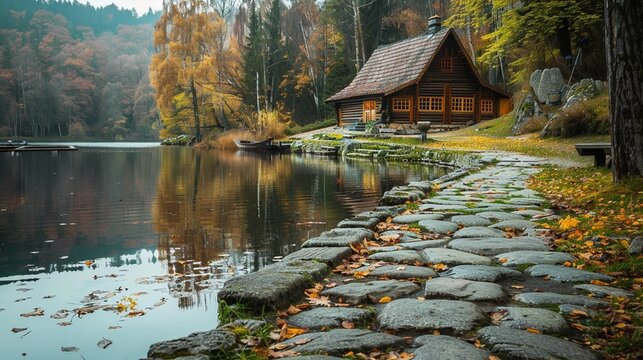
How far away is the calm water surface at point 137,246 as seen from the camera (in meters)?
3.84

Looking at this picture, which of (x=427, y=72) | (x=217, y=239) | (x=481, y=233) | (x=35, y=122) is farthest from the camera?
(x=35, y=122)

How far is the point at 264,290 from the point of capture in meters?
2.98

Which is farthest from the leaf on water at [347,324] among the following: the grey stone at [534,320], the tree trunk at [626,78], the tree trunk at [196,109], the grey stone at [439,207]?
the tree trunk at [196,109]

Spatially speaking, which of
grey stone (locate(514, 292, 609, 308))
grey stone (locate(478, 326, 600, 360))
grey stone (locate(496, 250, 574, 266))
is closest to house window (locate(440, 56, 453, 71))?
grey stone (locate(496, 250, 574, 266))

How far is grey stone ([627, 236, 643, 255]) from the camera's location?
148 inches

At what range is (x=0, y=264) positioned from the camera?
5816 mm

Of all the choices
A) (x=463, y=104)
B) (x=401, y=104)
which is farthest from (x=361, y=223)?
(x=463, y=104)

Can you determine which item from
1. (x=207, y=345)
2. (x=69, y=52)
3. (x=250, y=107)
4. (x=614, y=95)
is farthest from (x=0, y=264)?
(x=69, y=52)

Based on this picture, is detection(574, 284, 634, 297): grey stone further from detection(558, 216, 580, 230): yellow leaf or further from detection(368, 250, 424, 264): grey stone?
detection(558, 216, 580, 230): yellow leaf

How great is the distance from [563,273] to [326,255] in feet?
5.45

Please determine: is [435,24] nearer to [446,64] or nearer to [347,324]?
[446,64]

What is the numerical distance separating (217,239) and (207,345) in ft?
15.7

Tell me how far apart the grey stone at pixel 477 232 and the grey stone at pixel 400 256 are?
30.8 inches

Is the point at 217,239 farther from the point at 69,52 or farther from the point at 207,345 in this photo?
the point at 69,52
